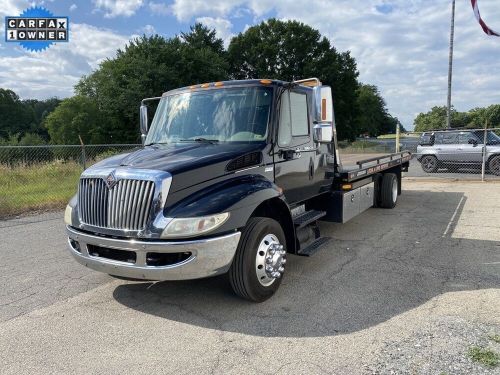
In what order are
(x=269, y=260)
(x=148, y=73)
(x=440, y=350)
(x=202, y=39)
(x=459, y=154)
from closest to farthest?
1. (x=440, y=350)
2. (x=269, y=260)
3. (x=459, y=154)
4. (x=148, y=73)
5. (x=202, y=39)

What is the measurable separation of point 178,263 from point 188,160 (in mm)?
1019

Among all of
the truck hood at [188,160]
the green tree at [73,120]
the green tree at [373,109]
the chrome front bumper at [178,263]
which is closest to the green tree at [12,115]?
the green tree at [73,120]

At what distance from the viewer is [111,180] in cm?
393

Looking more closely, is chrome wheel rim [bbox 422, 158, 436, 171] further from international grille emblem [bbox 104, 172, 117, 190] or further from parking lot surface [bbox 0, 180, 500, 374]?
international grille emblem [bbox 104, 172, 117, 190]

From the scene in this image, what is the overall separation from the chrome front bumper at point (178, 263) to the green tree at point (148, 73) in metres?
34.6

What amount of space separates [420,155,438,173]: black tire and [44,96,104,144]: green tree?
5126 centimetres

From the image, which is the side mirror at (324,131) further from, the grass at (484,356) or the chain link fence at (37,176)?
the chain link fence at (37,176)

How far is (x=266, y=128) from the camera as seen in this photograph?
15.6ft

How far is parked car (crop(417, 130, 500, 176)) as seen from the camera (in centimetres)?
1549

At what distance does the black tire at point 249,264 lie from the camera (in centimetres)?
403

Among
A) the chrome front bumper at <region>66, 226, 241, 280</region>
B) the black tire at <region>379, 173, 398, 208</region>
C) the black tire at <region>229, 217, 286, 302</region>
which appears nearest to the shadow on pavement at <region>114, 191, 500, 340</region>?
the black tire at <region>229, 217, 286, 302</region>

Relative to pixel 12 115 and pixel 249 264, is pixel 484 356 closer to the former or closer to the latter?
pixel 249 264

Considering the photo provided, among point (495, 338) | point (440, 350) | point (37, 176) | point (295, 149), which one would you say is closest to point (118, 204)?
point (295, 149)

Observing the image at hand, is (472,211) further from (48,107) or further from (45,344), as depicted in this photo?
(48,107)
